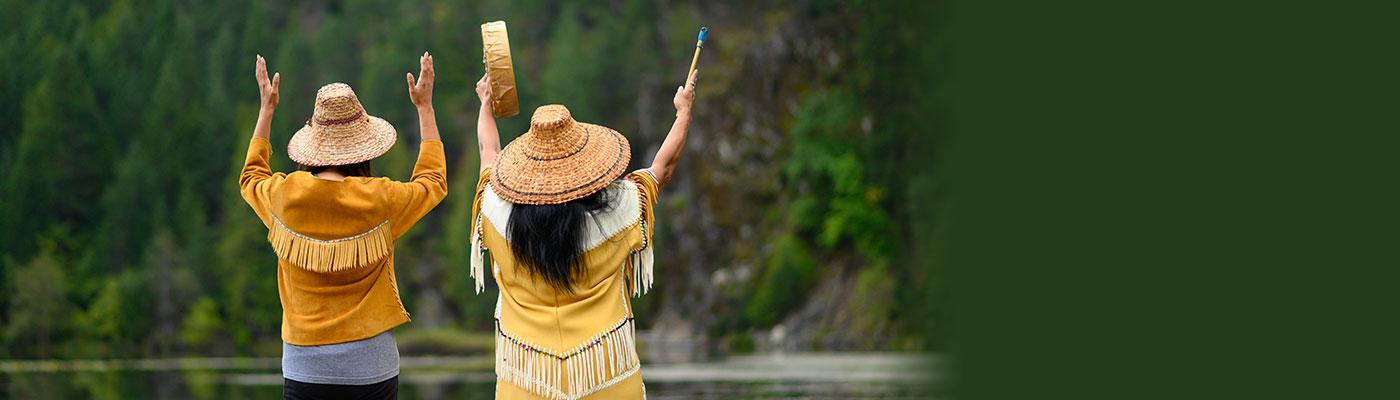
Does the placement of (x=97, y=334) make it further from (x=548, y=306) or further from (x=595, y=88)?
(x=548, y=306)

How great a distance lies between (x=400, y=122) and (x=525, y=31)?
5146mm

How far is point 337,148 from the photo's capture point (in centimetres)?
516

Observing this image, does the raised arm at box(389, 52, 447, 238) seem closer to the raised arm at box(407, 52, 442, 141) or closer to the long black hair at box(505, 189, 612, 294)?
the raised arm at box(407, 52, 442, 141)

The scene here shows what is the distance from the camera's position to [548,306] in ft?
15.6

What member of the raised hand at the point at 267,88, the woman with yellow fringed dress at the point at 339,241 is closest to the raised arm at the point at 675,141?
the woman with yellow fringed dress at the point at 339,241

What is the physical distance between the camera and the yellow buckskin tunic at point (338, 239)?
16.6 feet

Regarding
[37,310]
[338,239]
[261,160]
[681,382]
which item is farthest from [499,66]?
[37,310]

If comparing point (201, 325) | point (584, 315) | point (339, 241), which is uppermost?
point (339, 241)

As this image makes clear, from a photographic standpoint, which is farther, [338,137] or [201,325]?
[201,325]

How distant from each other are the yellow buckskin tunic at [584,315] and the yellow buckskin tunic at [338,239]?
17.2 inches

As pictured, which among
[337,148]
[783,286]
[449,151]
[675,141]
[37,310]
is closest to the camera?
[675,141]

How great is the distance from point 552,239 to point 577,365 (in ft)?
1.11

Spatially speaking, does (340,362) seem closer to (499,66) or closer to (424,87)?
(424,87)

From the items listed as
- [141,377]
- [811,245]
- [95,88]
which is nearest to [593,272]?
[141,377]
